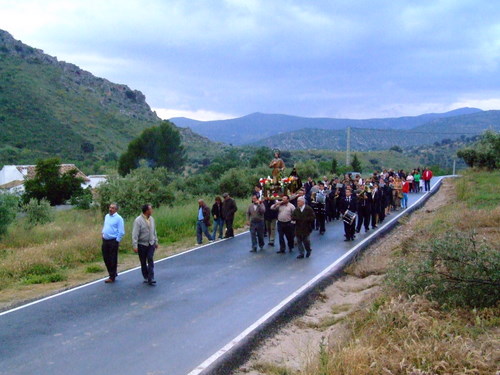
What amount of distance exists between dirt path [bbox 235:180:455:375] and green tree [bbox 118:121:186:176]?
150 feet

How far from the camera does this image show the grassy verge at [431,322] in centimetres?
559

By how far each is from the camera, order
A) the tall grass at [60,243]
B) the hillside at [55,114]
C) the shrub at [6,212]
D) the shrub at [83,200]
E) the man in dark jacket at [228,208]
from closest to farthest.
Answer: the tall grass at [60,243]
the man in dark jacket at [228,208]
the shrub at [6,212]
the shrub at [83,200]
the hillside at [55,114]

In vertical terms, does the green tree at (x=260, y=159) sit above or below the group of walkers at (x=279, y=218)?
above

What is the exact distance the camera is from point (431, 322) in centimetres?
678

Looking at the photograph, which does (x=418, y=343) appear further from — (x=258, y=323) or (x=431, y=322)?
(x=258, y=323)

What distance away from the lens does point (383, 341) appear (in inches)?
253

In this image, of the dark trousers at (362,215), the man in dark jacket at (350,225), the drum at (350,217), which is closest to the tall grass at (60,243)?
the dark trousers at (362,215)

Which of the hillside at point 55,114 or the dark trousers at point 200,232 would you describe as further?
the hillside at point 55,114

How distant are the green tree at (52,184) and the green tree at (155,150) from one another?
9286mm

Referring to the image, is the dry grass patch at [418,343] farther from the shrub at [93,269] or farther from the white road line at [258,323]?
the shrub at [93,269]

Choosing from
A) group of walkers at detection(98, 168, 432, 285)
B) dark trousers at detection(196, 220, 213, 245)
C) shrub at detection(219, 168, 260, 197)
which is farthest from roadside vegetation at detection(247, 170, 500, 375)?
shrub at detection(219, 168, 260, 197)

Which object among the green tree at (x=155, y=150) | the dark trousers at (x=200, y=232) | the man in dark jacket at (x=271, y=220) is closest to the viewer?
the man in dark jacket at (x=271, y=220)

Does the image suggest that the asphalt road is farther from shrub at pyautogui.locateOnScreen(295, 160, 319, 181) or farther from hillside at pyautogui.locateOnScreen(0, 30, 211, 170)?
hillside at pyautogui.locateOnScreen(0, 30, 211, 170)

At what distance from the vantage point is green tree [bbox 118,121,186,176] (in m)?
56.9
